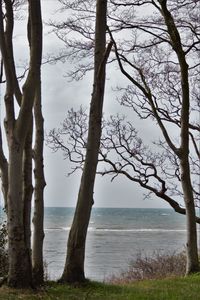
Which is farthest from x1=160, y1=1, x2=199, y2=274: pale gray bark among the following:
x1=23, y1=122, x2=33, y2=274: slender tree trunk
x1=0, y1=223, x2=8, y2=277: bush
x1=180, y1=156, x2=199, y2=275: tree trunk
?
x1=23, y1=122, x2=33, y2=274: slender tree trunk

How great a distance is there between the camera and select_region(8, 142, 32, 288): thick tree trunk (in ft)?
27.0

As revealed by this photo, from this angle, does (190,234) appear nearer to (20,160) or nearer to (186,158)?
(186,158)

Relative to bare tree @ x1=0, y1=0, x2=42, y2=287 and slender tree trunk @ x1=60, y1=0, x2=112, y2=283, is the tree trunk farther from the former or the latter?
bare tree @ x1=0, y1=0, x2=42, y2=287

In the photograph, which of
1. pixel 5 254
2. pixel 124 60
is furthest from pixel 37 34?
pixel 124 60

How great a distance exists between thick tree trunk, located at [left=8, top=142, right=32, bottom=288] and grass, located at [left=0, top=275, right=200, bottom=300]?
0.82 feet

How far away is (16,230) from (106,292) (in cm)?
181

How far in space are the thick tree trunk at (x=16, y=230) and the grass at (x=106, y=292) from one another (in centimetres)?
25

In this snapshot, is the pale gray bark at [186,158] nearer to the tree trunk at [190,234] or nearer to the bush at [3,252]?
the tree trunk at [190,234]

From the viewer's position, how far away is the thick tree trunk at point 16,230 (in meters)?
8.22

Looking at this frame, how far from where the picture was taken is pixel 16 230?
26.9 feet

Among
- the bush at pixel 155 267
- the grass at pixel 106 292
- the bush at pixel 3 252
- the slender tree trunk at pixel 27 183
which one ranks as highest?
the slender tree trunk at pixel 27 183

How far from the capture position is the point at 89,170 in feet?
30.1

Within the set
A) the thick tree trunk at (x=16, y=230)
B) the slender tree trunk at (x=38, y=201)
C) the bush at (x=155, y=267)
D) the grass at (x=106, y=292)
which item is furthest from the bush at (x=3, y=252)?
the bush at (x=155, y=267)

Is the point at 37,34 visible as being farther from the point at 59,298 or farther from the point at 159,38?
the point at 159,38
